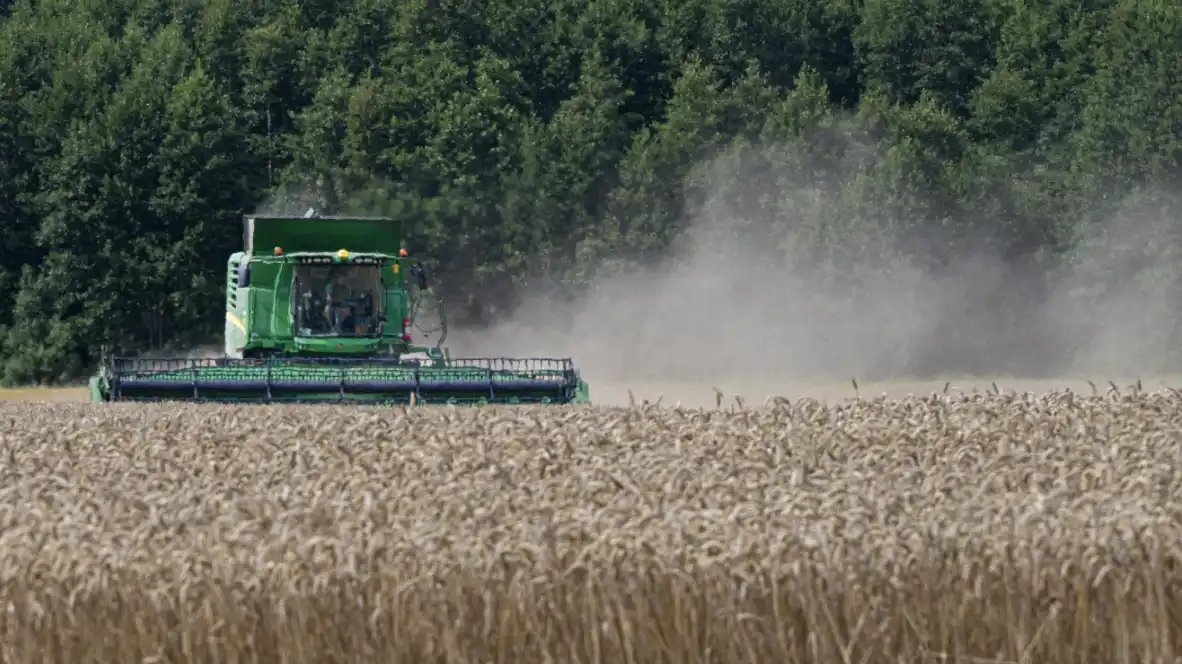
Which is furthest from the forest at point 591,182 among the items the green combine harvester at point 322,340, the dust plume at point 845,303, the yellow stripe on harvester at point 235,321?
the green combine harvester at point 322,340

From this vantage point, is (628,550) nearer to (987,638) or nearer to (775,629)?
(775,629)

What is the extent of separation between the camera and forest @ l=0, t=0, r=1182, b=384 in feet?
160

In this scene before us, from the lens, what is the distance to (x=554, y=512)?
7.58 metres

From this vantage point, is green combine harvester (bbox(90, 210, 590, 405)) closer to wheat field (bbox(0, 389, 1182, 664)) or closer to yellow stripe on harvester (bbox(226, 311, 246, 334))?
yellow stripe on harvester (bbox(226, 311, 246, 334))

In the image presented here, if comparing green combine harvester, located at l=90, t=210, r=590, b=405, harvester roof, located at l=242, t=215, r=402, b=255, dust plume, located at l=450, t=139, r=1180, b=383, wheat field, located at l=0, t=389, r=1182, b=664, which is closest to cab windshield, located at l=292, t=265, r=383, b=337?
green combine harvester, located at l=90, t=210, r=590, b=405

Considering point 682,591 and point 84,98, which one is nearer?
point 682,591

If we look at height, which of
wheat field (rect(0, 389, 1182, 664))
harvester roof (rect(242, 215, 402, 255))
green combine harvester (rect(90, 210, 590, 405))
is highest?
harvester roof (rect(242, 215, 402, 255))

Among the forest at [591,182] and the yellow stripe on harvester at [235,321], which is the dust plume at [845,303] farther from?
the yellow stripe on harvester at [235,321]

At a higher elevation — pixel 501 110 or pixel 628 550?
pixel 501 110

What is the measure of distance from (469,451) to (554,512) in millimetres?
1776

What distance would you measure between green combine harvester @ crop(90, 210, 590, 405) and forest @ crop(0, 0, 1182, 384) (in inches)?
875

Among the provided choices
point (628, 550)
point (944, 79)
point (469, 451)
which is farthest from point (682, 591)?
point (944, 79)

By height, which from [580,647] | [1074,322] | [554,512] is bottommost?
[580,647]

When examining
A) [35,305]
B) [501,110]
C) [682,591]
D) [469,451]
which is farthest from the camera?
[501,110]
